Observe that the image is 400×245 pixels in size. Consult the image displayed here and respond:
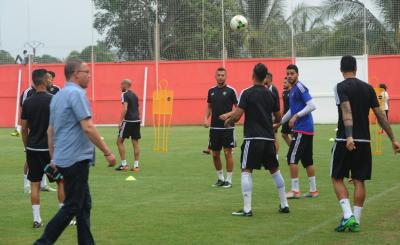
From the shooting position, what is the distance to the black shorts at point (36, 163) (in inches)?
365

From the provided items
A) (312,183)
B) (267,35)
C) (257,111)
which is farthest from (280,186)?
(267,35)

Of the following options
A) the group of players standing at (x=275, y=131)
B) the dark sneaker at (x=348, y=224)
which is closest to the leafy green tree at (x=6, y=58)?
the group of players standing at (x=275, y=131)

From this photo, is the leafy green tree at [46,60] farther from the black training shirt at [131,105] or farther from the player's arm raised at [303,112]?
the player's arm raised at [303,112]

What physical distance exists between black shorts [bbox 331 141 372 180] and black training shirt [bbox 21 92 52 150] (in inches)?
149

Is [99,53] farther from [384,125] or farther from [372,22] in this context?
[384,125]

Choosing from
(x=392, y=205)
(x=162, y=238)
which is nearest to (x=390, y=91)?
(x=392, y=205)

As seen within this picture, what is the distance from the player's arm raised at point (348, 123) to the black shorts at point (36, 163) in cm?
390

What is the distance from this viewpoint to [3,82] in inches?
1475

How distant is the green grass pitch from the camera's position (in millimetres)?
8375

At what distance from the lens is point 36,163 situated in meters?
9.32

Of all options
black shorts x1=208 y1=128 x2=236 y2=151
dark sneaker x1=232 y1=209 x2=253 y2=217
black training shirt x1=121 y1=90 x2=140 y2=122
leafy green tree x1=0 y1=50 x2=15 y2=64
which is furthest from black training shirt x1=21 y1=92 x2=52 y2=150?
leafy green tree x1=0 y1=50 x2=15 y2=64

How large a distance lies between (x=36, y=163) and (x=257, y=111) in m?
3.09

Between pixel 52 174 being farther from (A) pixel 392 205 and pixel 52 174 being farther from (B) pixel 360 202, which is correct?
(A) pixel 392 205

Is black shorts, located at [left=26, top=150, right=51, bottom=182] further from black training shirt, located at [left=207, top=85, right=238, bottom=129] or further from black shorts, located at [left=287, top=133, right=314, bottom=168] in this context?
black training shirt, located at [left=207, top=85, right=238, bottom=129]
